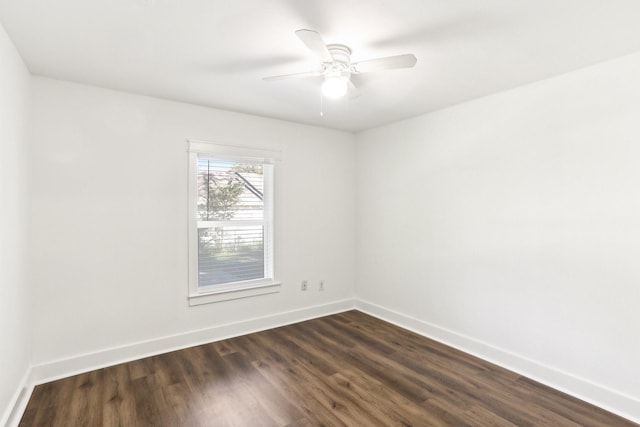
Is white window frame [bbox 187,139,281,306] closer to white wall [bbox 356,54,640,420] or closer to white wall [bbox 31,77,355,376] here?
white wall [bbox 31,77,355,376]

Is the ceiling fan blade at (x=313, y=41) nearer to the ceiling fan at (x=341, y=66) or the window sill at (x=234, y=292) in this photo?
the ceiling fan at (x=341, y=66)

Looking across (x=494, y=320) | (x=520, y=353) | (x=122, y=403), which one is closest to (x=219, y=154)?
(x=122, y=403)

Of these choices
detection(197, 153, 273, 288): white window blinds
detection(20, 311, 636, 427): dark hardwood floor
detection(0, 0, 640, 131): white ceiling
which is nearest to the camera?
detection(0, 0, 640, 131): white ceiling

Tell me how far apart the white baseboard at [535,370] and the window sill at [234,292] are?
1.49 m

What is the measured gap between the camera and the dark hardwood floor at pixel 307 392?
2.12m

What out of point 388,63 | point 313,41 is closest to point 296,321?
point 388,63

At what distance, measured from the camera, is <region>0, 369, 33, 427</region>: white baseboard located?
1.98m

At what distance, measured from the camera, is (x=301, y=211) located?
13.0 ft

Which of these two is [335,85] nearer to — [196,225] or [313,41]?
[313,41]

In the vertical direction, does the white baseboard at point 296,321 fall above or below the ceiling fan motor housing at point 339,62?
below

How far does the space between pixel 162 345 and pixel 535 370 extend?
3.21 m

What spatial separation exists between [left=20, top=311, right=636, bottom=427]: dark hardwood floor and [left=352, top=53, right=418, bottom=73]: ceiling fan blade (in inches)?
86.0

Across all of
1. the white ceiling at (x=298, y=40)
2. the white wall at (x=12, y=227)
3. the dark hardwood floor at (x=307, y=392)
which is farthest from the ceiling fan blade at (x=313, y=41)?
the dark hardwood floor at (x=307, y=392)

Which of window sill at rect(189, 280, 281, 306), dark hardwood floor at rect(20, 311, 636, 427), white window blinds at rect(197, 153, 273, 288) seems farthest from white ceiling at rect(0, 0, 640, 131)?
dark hardwood floor at rect(20, 311, 636, 427)
